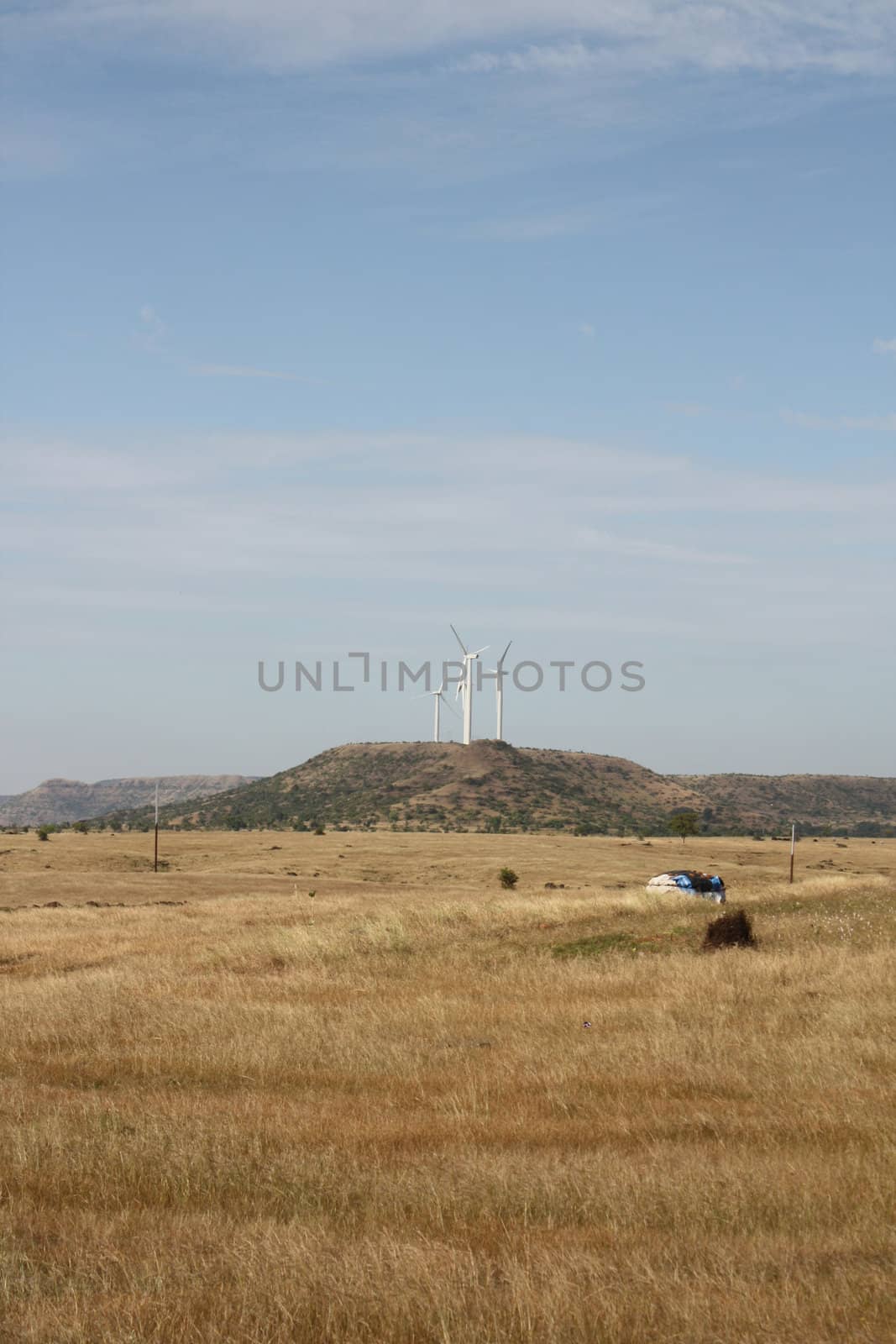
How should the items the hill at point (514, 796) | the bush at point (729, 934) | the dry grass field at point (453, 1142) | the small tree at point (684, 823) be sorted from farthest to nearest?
the hill at point (514, 796) < the small tree at point (684, 823) < the bush at point (729, 934) < the dry grass field at point (453, 1142)

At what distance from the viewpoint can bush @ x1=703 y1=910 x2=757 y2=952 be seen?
22.5 m

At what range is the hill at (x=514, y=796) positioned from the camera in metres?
129

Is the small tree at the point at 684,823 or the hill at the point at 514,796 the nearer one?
the small tree at the point at 684,823

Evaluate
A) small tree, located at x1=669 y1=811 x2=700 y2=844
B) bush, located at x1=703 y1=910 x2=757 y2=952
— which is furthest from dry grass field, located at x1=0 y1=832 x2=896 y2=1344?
small tree, located at x1=669 y1=811 x2=700 y2=844

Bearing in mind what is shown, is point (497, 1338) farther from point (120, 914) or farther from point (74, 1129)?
point (120, 914)

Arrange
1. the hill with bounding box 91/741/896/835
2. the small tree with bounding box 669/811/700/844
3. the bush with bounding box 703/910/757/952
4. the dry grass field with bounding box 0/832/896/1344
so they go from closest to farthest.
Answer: the dry grass field with bounding box 0/832/896/1344 → the bush with bounding box 703/910/757/952 → the small tree with bounding box 669/811/700/844 → the hill with bounding box 91/741/896/835

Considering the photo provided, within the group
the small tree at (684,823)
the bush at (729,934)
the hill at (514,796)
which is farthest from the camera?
the hill at (514,796)

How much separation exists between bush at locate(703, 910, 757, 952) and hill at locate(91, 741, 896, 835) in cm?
9334

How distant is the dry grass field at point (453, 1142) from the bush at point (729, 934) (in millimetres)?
620

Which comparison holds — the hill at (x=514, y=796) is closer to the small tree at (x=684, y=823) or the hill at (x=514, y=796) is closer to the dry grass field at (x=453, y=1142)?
the small tree at (x=684, y=823)

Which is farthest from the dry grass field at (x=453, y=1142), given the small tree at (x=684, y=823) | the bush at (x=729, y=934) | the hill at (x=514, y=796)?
the hill at (x=514, y=796)

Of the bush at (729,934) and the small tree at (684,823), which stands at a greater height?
the bush at (729,934)

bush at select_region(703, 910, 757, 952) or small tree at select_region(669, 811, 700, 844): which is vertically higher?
bush at select_region(703, 910, 757, 952)

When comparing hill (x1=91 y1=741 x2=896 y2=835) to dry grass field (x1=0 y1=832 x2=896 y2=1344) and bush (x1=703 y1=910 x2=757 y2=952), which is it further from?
dry grass field (x1=0 y1=832 x2=896 y2=1344)
